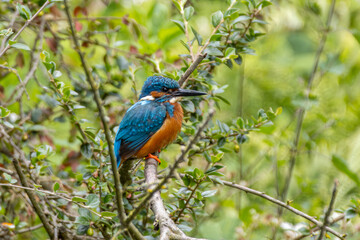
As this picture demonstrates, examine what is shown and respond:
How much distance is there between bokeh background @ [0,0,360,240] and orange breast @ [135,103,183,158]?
374 mm

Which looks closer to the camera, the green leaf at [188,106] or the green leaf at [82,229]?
the green leaf at [82,229]

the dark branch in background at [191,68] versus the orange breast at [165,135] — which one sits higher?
the dark branch in background at [191,68]

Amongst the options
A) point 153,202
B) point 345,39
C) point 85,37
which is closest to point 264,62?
point 345,39

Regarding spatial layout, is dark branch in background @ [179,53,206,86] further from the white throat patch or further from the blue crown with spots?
the blue crown with spots

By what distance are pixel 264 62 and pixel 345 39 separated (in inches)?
45.3

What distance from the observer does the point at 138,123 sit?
2842 millimetres

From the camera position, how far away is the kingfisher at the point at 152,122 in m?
2.67

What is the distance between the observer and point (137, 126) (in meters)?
2.84

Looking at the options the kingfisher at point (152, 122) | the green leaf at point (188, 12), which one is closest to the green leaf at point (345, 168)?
the kingfisher at point (152, 122)

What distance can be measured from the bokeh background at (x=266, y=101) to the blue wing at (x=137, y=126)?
23 centimetres

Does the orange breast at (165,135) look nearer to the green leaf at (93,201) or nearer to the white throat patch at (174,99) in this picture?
the white throat patch at (174,99)

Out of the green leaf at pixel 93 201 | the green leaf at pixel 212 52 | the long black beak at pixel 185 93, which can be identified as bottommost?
the green leaf at pixel 93 201

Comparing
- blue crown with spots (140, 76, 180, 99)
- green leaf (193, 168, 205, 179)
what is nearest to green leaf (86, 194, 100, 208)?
green leaf (193, 168, 205, 179)

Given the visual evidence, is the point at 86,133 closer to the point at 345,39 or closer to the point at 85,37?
the point at 85,37
